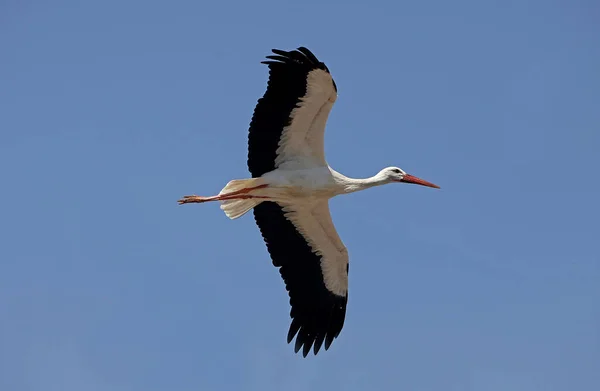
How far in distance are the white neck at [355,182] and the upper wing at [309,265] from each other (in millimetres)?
379

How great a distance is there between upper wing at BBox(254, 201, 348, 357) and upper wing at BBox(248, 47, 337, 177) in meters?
0.71

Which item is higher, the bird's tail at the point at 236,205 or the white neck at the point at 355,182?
the white neck at the point at 355,182

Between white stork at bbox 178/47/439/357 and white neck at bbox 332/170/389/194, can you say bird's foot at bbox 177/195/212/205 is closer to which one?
white stork at bbox 178/47/439/357

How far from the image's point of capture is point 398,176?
14281mm

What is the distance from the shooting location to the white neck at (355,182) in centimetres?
1353

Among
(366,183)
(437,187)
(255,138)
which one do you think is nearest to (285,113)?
(255,138)

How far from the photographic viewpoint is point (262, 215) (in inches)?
550

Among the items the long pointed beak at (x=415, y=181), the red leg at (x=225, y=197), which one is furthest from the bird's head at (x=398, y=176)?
the red leg at (x=225, y=197)

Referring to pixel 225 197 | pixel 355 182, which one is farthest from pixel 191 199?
pixel 355 182

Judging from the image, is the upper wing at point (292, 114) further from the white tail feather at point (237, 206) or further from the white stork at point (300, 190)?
the white tail feather at point (237, 206)

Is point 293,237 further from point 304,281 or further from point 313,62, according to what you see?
point 313,62

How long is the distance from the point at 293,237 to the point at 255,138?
1.45 m

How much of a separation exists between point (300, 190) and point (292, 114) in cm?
95

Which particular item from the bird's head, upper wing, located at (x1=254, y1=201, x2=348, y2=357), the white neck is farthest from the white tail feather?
the bird's head
